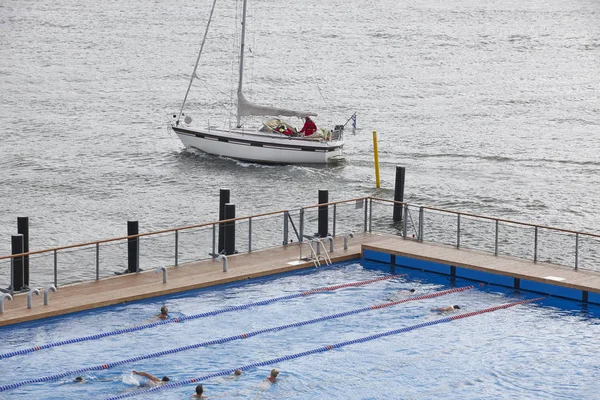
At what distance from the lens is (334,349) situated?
25344 mm

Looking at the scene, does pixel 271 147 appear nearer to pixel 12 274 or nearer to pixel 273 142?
pixel 273 142

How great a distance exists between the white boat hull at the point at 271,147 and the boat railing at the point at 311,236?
25.1 m

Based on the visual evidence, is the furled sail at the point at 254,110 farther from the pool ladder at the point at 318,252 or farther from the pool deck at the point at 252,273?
the pool ladder at the point at 318,252

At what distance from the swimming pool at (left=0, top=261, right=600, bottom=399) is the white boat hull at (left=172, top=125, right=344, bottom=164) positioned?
29.3 m

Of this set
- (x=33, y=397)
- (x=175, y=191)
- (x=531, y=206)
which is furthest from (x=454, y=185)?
(x=33, y=397)

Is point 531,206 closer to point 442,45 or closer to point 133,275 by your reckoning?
point 133,275

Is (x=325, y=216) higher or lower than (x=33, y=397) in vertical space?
higher

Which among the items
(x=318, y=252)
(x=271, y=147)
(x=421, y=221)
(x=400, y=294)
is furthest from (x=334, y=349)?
(x=271, y=147)

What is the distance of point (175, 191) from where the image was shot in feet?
182

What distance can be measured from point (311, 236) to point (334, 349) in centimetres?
825

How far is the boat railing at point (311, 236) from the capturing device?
28.3m

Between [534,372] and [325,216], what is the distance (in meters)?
10.8

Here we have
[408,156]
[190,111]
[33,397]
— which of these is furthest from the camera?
[190,111]

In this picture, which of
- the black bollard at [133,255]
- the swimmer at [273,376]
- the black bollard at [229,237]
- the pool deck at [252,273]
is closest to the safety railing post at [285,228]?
the pool deck at [252,273]
